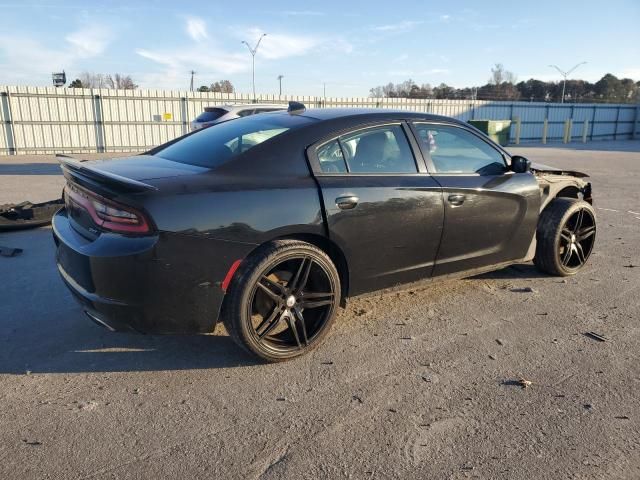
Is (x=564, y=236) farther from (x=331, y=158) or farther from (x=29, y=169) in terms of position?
(x=29, y=169)

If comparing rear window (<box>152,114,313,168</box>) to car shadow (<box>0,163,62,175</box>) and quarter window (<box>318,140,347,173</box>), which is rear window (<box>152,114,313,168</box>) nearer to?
quarter window (<box>318,140,347,173</box>)

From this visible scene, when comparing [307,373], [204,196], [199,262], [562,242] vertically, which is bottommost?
[307,373]

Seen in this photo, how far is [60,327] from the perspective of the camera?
3.64m

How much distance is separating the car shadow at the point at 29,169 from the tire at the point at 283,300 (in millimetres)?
12125

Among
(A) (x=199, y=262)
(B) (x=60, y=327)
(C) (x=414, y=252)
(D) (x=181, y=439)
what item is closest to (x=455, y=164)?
(C) (x=414, y=252)

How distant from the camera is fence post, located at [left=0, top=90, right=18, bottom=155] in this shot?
1888 centimetres

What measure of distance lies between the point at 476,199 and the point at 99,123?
66.0 feet

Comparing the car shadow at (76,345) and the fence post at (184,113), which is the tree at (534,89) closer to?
the fence post at (184,113)

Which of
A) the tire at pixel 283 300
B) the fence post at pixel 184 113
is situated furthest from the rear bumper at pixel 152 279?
the fence post at pixel 184 113

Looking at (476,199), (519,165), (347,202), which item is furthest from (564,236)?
(347,202)

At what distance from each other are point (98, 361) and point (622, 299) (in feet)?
13.7

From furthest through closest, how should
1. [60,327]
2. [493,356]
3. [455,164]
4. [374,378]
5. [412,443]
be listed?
[455,164] < [60,327] < [493,356] < [374,378] < [412,443]

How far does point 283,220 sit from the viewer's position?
3049 millimetres

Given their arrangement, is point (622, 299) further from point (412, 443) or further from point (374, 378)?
point (412, 443)
